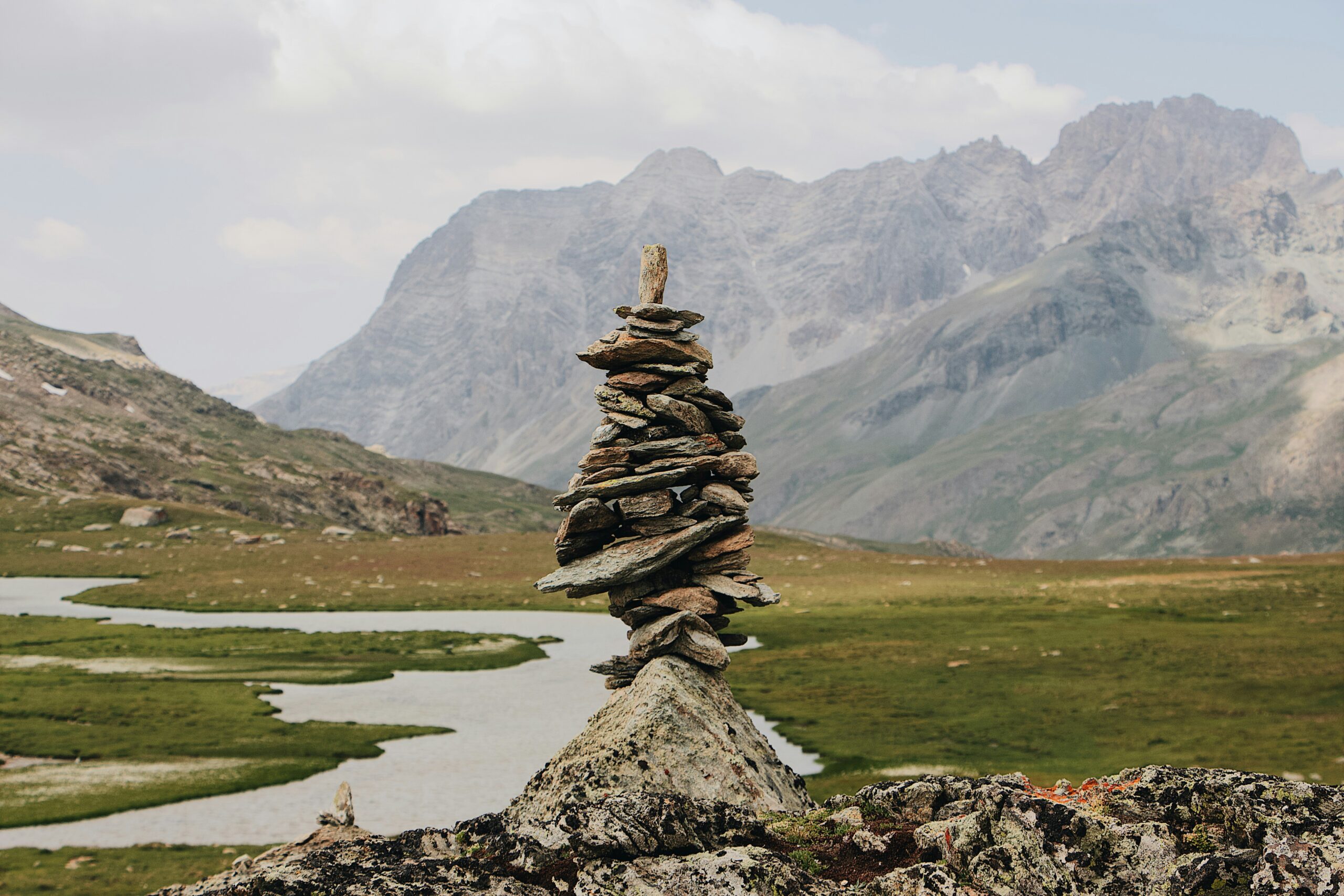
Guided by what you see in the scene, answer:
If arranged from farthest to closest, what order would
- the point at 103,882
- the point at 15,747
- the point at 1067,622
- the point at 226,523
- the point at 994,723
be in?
the point at 226,523
the point at 1067,622
the point at 994,723
the point at 15,747
the point at 103,882

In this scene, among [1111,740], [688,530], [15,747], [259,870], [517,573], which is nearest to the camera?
[259,870]

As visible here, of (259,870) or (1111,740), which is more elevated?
(259,870)

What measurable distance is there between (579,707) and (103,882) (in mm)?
27387

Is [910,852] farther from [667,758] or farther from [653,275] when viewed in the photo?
[653,275]

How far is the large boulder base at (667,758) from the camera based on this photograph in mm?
18391

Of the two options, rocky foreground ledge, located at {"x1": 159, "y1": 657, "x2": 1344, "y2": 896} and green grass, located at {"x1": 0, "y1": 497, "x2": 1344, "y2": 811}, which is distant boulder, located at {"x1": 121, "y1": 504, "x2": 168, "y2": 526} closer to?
green grass, located at {"x1": 0, "y1": 497, "x2": 1344, "y2": 811}

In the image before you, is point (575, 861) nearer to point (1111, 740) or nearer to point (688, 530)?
point (688, 530)

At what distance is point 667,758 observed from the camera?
18875mm

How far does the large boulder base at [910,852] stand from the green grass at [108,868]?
13.5m

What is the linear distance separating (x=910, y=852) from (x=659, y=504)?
33.4 feet

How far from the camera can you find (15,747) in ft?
133

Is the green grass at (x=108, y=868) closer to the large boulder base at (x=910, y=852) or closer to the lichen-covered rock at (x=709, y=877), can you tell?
the large boulder base at (x=910, y=852)

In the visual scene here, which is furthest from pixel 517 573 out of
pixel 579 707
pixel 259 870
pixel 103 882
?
pixel 259 870

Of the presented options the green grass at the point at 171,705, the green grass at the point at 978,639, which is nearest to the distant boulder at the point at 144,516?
the green grass at the point at 978,639
